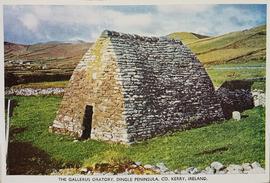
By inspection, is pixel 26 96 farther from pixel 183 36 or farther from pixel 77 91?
pixel 183 36

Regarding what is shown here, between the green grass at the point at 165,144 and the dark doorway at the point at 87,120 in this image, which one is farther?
the dark doorway at the point at 87,120

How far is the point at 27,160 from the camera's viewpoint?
253 inches

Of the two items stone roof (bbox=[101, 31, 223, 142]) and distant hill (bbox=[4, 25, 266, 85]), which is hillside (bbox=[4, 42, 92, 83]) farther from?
stone roof (bbox=[101, 31, 223, 142])

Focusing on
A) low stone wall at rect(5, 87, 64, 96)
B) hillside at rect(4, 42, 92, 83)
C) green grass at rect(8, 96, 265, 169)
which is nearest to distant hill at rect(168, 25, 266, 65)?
green grass at rect(8, 96, 265, 169)

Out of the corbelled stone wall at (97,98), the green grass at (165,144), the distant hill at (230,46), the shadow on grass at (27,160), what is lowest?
the shadow on grass at (27,160)

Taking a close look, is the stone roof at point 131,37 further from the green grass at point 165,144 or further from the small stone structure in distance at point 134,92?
the green grass at point 165,144

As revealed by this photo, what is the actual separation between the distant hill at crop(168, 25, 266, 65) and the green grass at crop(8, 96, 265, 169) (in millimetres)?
783

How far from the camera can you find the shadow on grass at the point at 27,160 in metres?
6.39

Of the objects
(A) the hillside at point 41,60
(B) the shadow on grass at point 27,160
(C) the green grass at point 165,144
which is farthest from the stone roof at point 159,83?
(B) the shadow on grass at point 27,160

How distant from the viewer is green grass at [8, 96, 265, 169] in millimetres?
6379

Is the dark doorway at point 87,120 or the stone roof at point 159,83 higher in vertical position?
the stone roof at point 159,83

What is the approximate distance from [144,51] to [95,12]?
890 millimetres

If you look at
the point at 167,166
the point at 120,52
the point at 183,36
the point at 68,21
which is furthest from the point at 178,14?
the point at 167,166

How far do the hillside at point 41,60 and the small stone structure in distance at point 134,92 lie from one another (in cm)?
14
